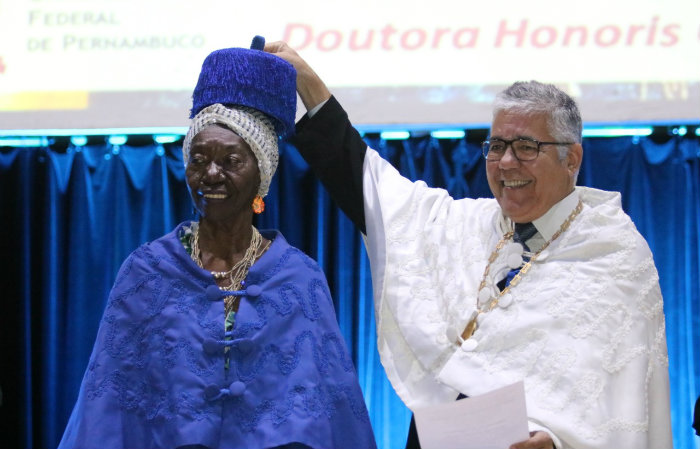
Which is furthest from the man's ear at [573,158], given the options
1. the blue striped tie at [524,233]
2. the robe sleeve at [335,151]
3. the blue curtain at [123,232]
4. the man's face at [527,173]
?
the blue curtain at [123,232]

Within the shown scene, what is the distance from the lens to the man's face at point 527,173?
2342 mm

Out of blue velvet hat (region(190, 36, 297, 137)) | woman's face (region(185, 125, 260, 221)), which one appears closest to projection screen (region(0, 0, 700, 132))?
blue velvet hat (region(190, 36, 297, 137))

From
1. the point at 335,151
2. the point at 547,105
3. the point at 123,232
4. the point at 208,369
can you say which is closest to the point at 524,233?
the point at 547,105

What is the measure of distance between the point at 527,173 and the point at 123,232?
8.81 ft

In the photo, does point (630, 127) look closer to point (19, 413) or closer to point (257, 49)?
point (257, 49)

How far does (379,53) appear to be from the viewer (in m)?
3.97

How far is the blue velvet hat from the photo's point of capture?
7.06 feet

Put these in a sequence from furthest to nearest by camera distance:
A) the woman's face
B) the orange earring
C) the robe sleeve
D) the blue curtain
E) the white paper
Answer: the blue curtain → the robe sleeve → the orange earring → the woman's face → the white paper

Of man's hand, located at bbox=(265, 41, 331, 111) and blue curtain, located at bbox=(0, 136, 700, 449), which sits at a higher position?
man's hand, located at bbox=(265, 41, 331, 111)

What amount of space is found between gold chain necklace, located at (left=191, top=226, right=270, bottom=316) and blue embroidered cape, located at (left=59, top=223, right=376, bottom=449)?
0.10 feet

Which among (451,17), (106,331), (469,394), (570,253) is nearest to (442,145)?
(451,17)

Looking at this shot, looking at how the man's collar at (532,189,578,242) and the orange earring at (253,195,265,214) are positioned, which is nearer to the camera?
the orange earring at (253,195,265,214)

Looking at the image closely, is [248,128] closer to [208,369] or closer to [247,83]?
[247,83]

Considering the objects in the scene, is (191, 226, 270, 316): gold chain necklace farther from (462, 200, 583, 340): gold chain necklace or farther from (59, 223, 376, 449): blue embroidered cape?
(462, 200, 583, 340): gold chain necklace
